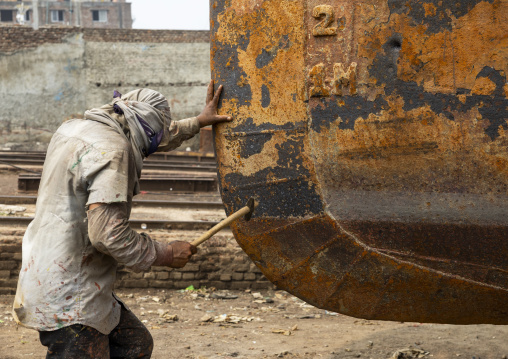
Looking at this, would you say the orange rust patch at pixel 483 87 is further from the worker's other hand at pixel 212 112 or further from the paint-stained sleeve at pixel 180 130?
the paint-stained sleeve at pixel 180 130

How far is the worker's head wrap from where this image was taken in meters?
2.73

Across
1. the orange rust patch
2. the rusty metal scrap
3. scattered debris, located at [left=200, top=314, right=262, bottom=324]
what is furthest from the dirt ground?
the orange rust patch

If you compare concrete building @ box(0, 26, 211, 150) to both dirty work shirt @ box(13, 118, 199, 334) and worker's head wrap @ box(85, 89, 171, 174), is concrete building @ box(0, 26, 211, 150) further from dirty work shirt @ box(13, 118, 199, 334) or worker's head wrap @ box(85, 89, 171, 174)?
dirty work shirt @ box(13, 118, 199, 334)

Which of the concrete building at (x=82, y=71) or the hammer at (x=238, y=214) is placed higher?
the concrete building at (x=82, y=71)

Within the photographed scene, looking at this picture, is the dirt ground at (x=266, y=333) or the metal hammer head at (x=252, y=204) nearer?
the metal hammer head at (x=252, y=204)

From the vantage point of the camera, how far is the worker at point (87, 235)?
8.36 ft

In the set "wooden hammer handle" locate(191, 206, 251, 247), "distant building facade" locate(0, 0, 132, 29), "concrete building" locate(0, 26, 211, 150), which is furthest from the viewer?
"distant building facade" locate(0, 0, 132, 29)

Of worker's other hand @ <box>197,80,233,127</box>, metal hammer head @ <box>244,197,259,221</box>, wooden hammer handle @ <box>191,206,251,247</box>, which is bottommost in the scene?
wooden hammer handle @ <box>191,206,251,247</box>

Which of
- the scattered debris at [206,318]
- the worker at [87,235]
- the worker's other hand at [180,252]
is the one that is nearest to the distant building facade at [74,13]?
the scattered debris at [206,318]

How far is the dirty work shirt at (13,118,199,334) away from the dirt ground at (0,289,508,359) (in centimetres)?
197

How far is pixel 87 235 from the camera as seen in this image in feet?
8.87

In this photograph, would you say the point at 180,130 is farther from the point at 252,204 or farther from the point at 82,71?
the point at 82,71

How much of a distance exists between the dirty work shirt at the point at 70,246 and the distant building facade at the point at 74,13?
144 feet

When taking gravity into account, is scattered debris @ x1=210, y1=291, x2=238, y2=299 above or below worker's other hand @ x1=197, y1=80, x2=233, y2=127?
below
